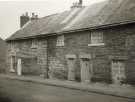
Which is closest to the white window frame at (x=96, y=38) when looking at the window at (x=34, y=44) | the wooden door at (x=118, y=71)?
the wooden door at (x=118, y=71)

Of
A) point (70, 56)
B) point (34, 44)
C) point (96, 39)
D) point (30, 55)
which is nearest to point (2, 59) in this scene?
point (30, 55)

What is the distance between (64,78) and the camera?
20.7 metres

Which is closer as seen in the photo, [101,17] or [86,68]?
[101,17]

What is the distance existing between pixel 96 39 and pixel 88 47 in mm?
1066

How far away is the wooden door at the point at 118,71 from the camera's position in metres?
15.8

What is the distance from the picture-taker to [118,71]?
16.0 m

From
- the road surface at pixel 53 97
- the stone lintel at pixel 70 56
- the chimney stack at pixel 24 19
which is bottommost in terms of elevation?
the road surface at pixel 53 97

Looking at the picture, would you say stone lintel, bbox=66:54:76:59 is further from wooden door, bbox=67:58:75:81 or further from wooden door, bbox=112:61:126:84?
wooden door, bbox=112:61:126:84

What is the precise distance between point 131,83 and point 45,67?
10484 millimetres

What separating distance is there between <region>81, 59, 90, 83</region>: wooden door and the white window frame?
1.65m

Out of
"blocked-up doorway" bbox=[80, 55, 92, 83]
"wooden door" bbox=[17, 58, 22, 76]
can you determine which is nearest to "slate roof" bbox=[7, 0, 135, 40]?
"blocked-up doorway" bbox=[80, 55, 92, 83]

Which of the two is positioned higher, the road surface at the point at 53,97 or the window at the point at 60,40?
the window at the point at 60,40

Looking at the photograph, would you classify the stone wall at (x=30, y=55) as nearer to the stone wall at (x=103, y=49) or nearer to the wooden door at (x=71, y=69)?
the stone wall at (x=103, y=49)

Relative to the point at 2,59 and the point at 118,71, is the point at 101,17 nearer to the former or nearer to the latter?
the point at 118,71
